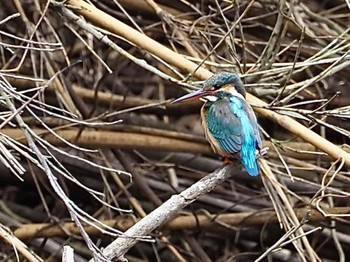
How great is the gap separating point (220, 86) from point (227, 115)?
78mm

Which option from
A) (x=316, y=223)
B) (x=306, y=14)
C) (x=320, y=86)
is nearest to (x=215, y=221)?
(x=316, y=223)

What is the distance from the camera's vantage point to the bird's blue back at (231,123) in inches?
80.4

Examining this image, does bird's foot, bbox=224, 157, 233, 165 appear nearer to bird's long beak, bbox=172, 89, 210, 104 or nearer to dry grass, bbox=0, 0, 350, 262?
bird's long beak, bbox=172, 89, 210, 104

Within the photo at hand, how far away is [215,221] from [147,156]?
47 cm

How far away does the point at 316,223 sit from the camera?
9.82ft

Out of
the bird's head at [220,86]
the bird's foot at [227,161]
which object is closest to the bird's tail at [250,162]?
the bird's foot at [227,161]

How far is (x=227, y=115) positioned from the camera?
81.7 inches

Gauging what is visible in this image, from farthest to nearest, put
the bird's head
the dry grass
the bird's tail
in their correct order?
the dry grass < the bird's head < the bird's tail

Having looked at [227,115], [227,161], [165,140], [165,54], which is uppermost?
[165,54]

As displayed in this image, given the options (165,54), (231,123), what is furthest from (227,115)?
(165,54)

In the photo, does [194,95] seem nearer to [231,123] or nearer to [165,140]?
[231,123]

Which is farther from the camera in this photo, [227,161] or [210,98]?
[210,98]

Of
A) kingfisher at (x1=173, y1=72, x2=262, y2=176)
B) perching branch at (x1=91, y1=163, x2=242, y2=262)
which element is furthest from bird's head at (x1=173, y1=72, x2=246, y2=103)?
perching branch at (x1=91, y1=163, x2=242, y2=262)

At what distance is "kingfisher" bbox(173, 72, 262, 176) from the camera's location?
80.7 inches
